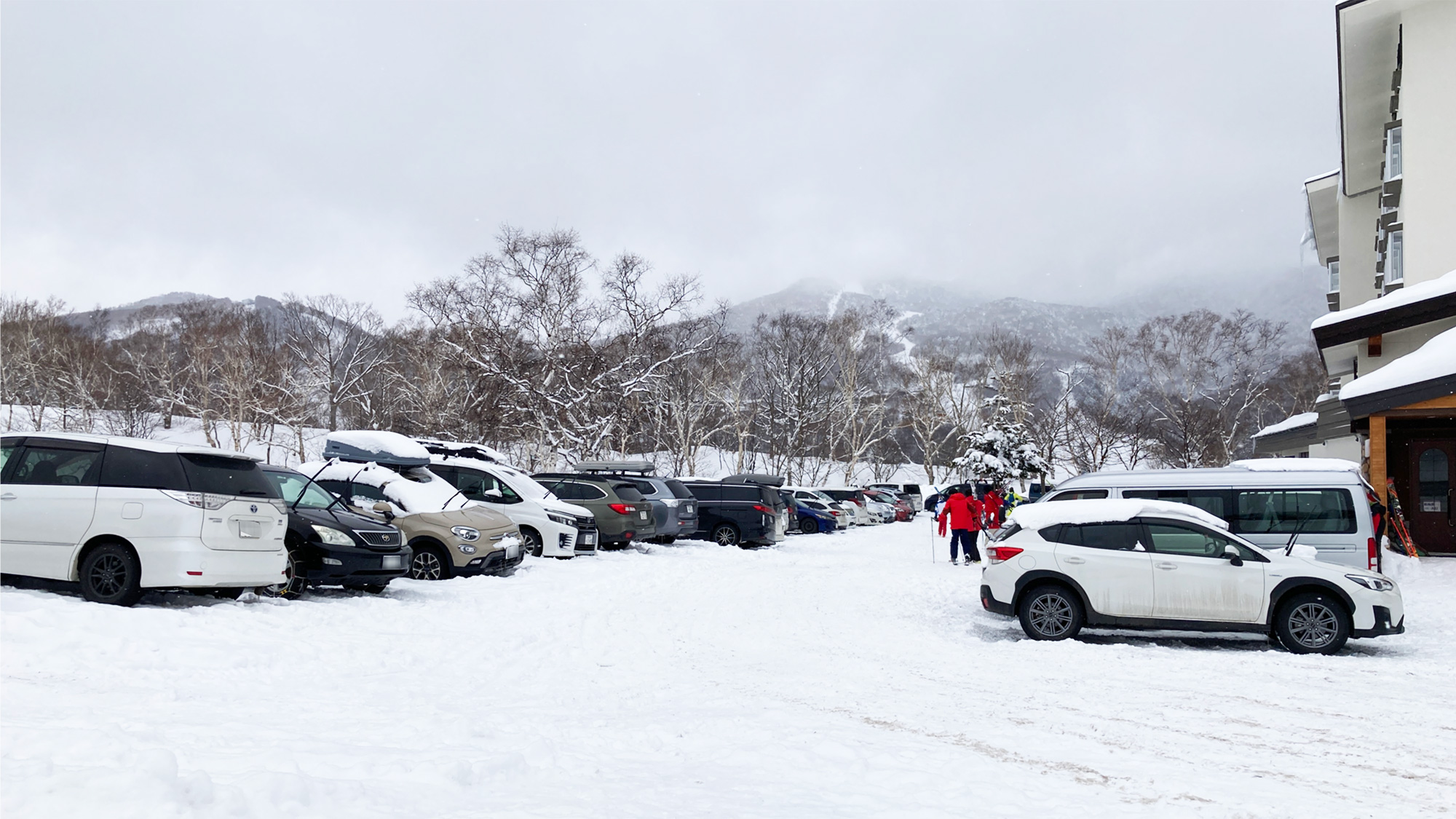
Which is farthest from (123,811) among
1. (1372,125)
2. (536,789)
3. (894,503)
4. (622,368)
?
(894,503)

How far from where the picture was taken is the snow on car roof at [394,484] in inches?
536

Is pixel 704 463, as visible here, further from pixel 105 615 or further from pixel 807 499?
pixel 105 615

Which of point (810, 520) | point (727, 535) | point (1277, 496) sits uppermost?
point (1277, 496)

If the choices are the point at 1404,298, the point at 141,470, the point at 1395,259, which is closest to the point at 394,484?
the point at 141,470

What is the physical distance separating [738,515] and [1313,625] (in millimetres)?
15569

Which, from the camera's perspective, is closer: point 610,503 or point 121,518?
point 121,518

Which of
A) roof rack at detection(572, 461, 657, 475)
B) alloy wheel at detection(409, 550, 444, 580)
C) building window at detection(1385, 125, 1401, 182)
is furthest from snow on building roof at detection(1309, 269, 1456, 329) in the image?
alloy wheel at detection(409, 550, 444, 580)

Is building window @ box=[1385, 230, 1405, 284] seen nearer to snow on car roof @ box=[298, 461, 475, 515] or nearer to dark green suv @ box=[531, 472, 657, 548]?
dark green suv @ box=[531, 472, 657, 548]

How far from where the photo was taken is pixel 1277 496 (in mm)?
13031

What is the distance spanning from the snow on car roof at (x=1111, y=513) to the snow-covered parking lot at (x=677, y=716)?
1419 millimetres

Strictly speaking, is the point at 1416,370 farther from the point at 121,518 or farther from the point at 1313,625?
the point at 121,518

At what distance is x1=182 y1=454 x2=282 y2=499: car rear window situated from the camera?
9.37m

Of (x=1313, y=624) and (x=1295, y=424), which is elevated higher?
(x=1295, y=424)

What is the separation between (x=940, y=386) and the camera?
6056cm
